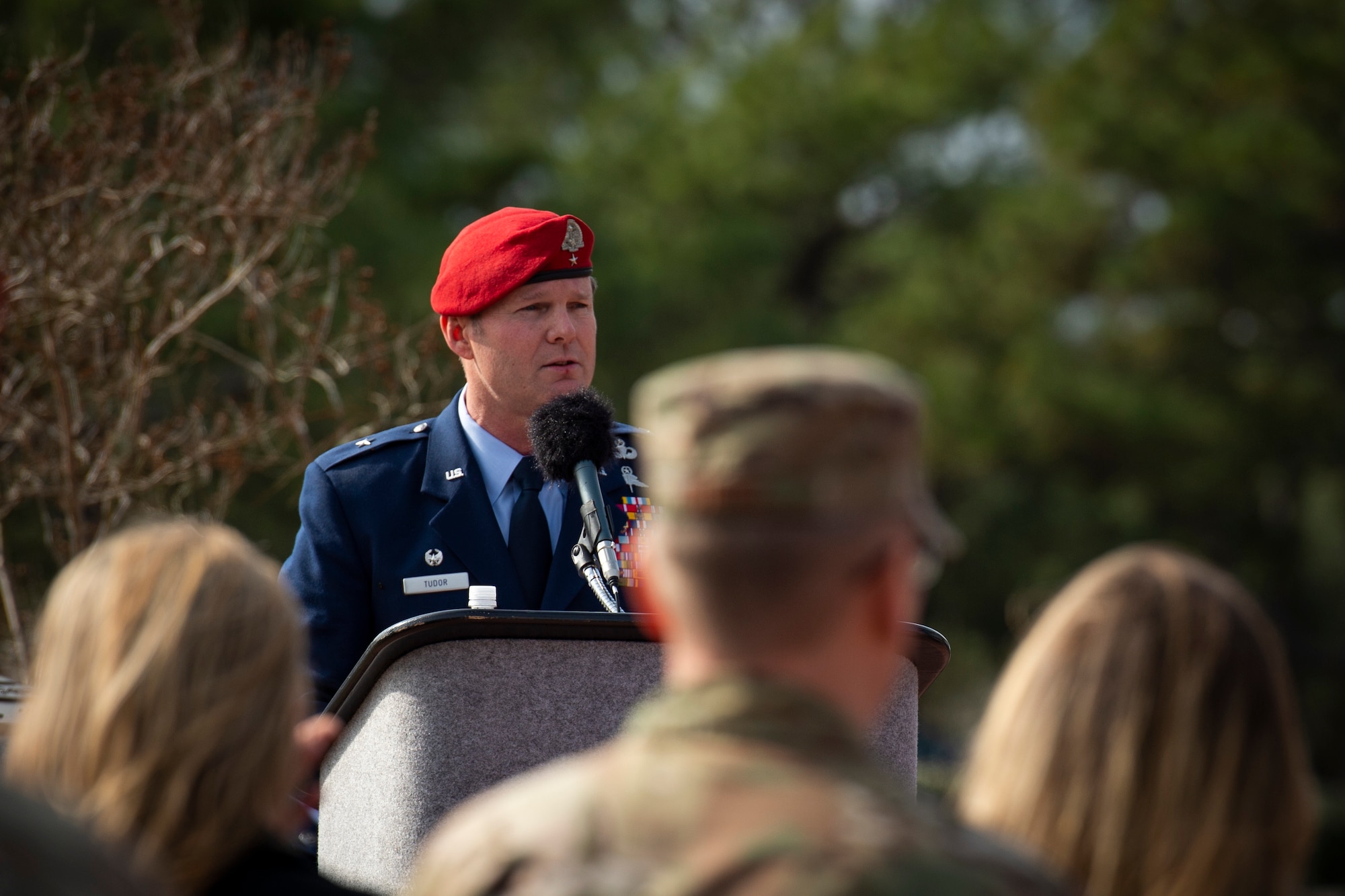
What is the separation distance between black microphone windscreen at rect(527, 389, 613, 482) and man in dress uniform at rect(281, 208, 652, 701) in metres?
0.16

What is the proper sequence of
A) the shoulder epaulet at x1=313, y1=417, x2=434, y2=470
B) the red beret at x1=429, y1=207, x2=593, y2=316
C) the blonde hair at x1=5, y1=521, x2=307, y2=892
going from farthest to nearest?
the red beret at x1=429, y1=207, x2=593, y2=316 → the shoulder epaulet at x1=313, y1=417, x2=434, y2=470 → the blonde hair at x1=5, y1=521, x2=307, y2=892

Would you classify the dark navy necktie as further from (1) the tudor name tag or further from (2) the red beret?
(2) the red beret

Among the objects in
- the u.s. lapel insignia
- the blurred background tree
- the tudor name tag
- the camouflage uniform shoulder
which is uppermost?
the u.s. lapel insignia

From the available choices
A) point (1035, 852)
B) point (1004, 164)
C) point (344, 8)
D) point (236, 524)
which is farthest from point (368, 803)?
point (1004, 164)

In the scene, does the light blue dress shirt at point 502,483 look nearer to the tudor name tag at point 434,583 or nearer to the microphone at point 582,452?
the tudor name tag at point 434,583

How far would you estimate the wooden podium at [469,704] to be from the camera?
9.37ft

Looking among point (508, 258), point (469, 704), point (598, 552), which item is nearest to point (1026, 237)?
point (508, 258)

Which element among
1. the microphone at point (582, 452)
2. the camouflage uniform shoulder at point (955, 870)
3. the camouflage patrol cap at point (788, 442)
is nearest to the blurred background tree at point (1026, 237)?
the microphone at point (582, 452)

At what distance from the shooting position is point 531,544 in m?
3.99

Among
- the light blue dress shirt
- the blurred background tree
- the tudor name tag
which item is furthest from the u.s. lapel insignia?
the blurred background tree

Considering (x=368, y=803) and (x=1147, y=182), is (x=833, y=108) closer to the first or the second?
(x=1147, y=182)

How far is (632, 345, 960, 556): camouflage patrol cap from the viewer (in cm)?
156

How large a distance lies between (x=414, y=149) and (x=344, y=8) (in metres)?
2.00

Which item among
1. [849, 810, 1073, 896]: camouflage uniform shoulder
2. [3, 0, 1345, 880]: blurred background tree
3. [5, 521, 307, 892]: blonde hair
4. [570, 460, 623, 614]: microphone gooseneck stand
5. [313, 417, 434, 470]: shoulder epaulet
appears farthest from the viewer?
[3, 0, 1345, 880]: blurred background tree
